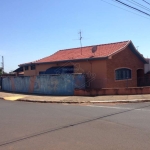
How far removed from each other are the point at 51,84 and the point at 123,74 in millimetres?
7317

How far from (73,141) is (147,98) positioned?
1026 cm

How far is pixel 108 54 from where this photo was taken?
768 inches

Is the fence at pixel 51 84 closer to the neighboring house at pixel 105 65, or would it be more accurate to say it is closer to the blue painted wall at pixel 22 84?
the blue painted wall at pixel 22 84

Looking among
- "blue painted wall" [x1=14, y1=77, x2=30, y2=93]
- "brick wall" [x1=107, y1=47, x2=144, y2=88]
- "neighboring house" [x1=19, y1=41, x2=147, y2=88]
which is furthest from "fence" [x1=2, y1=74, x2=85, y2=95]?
"brick wall" [x1=107, y1=47, x2=144, y2=88]

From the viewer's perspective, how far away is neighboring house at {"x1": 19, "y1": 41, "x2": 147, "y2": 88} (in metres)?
19.6

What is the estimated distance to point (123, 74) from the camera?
2194 cm

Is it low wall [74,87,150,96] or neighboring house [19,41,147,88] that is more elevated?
neighboring house [19,41,147,88]

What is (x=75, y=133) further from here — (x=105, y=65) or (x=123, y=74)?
→ (x=123, y=74)

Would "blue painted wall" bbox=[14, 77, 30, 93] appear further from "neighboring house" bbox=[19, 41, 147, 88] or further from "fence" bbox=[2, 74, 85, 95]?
"neighboring house" bbox=[19, 41, 147, 88]

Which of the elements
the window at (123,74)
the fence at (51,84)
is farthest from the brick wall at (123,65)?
the fence at (51,84)

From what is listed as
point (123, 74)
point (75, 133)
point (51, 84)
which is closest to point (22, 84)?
point (51, 84)

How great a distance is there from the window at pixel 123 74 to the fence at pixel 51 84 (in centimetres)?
413

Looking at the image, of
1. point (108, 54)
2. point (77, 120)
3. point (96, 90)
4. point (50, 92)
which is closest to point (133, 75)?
point (108, 54)

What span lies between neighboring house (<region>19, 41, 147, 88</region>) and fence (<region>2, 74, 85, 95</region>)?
1.53 metres
